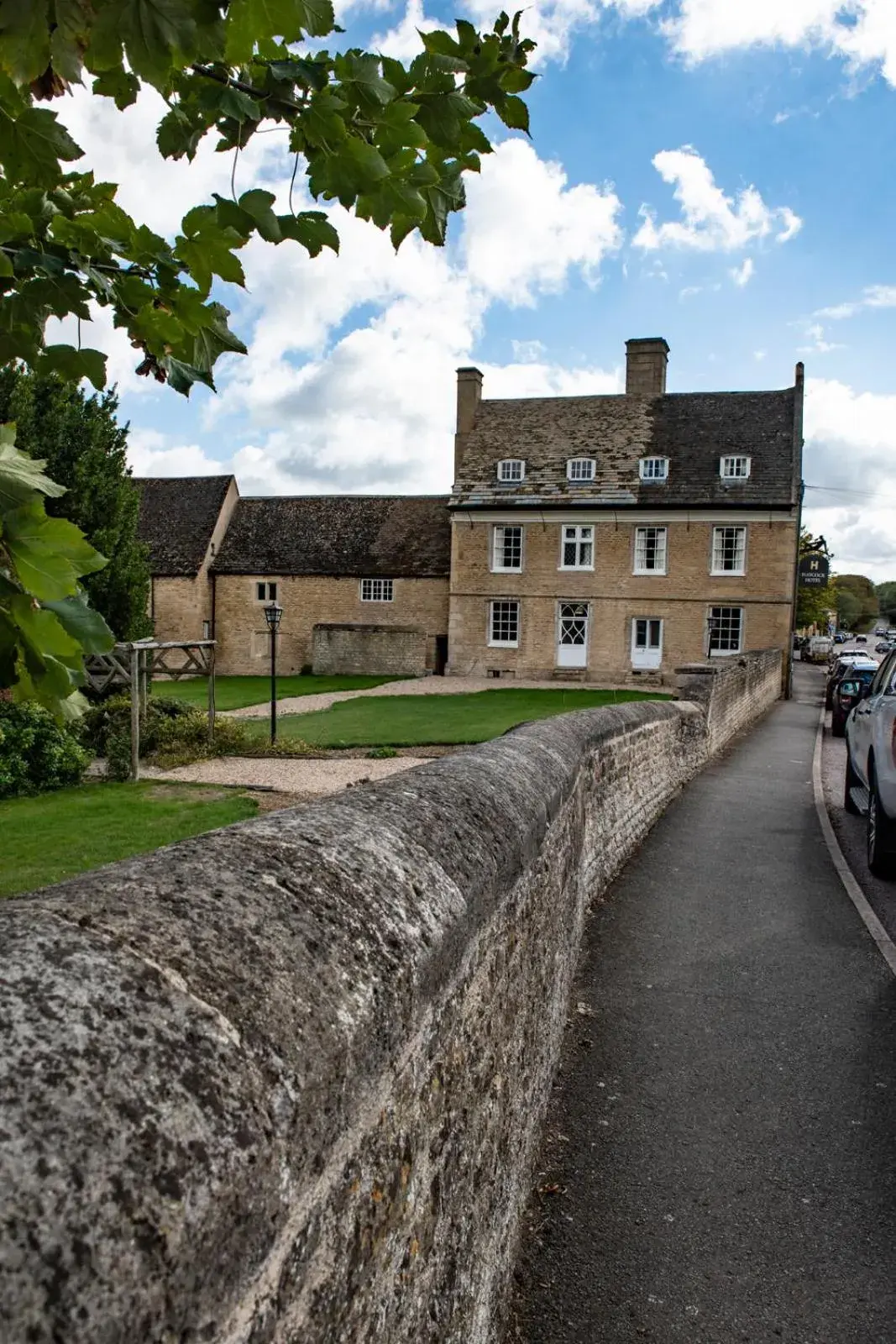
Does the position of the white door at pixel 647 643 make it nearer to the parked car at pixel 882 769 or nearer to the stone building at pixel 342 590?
the stone building at pixel 342 590

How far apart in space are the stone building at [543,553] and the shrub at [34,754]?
2315cm

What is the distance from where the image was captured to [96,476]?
21000 millimetres

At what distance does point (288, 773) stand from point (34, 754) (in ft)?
12.6

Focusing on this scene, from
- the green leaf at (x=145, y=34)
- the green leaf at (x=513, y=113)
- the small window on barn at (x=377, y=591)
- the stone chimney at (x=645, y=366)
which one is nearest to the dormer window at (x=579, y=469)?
the stone chimney at (x=645, y=366)

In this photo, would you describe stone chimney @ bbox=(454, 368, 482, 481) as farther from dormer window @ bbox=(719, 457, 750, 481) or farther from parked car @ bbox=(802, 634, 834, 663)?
parked car @ bbox=(802, 634, 834, 663)

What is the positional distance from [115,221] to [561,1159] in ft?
13.8

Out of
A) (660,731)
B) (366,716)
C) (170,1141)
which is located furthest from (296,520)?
(170,1141)

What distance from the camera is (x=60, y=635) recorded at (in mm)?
1843

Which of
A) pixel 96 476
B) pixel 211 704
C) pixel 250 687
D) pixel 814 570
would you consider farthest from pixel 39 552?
pixel 814 570

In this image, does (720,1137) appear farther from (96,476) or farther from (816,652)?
(816,652)

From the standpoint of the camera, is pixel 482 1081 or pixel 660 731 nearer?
pixel 482 1081

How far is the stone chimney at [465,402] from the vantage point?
39938 mm

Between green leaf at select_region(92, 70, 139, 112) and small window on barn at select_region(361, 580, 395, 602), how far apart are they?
36901 mm

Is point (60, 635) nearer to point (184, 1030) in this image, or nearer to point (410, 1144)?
point (184, 1030)
